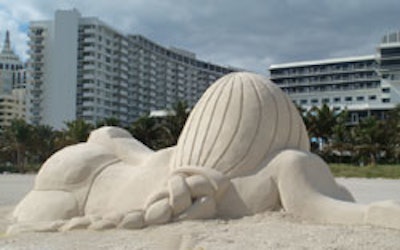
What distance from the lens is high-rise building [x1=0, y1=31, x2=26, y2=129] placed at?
91062 mm

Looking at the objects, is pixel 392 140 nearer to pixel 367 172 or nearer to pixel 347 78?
pixel 367 172

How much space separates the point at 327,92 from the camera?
91438 mm

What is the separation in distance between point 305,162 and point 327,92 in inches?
3418

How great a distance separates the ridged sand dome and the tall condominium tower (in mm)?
66907

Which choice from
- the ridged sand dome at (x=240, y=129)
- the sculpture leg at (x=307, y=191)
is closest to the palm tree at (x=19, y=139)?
the ridged sand dome at (x=240, y=129)

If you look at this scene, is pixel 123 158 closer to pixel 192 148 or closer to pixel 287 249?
pixel 192 148

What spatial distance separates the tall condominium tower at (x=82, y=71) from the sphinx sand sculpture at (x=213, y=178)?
66.1 m

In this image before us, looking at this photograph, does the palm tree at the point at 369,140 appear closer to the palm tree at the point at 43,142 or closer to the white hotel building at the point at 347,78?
the palm tree at the point at 43,142

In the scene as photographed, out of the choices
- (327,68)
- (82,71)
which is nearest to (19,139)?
(82,71)

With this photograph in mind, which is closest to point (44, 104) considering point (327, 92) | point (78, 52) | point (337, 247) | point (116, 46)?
point (78, 52)

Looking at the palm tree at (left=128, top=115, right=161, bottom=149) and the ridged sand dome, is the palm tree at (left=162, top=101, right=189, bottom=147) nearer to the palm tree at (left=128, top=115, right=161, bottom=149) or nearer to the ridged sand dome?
the palm tree at (left=128, top=115, right=161, bottom=149)

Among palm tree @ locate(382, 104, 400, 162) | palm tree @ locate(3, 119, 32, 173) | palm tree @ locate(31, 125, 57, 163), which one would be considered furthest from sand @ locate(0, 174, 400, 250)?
palm tree @ locate(31, 125, 57, 163)

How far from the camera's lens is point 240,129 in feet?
25.9

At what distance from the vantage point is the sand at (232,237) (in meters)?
5.96
